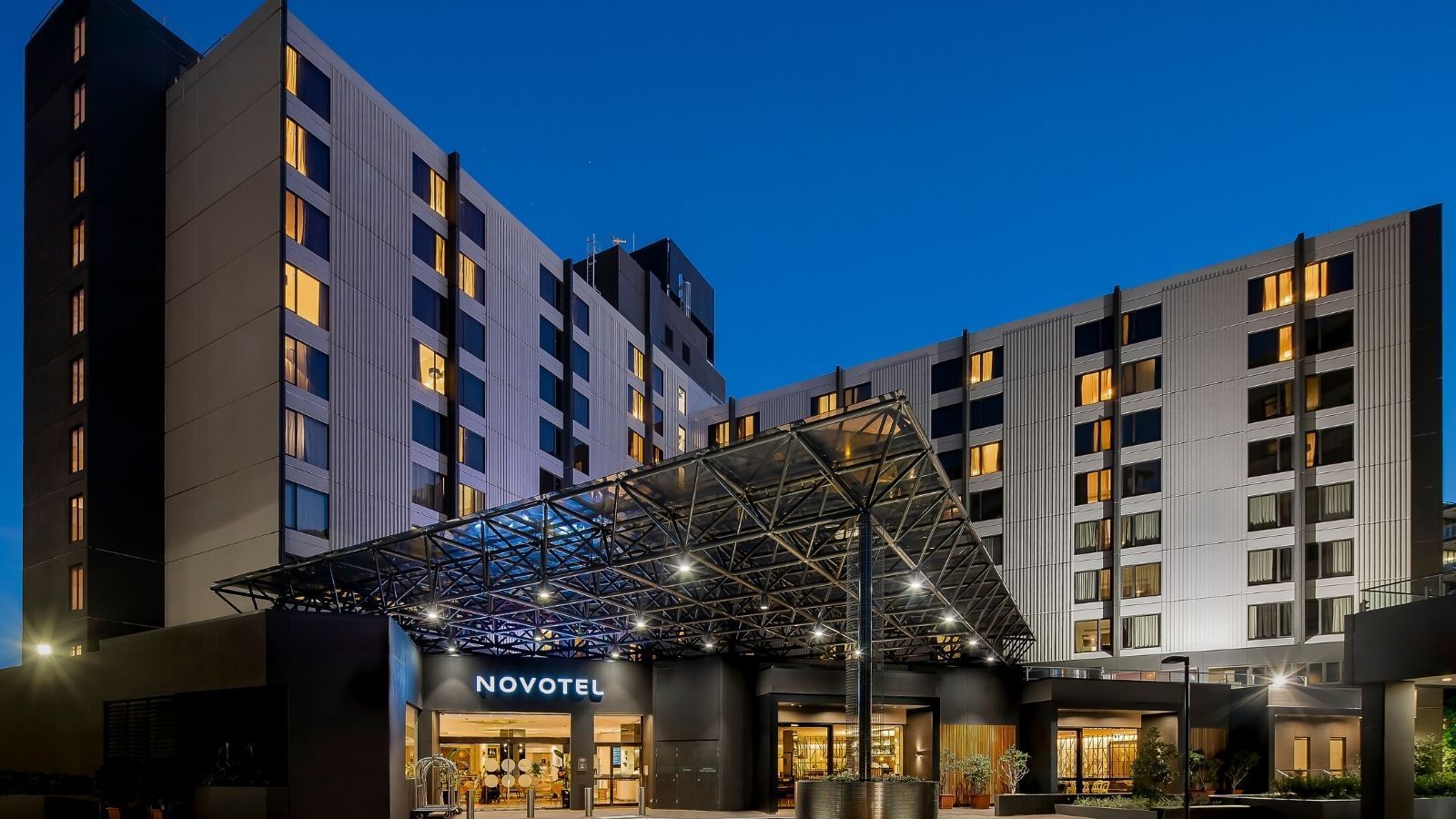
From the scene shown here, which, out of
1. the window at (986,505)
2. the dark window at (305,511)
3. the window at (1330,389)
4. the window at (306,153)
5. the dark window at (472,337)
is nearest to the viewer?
the dark window at (305,511)

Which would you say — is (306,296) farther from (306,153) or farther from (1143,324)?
(1143,324)

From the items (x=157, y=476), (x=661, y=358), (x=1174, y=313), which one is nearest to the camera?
(x=157, y=476)

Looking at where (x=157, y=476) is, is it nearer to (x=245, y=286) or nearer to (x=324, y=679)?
(x=245, y=286)

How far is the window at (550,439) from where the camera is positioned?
181ft

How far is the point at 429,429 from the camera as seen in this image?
46.3 metres

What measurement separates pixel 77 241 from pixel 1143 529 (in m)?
44.8

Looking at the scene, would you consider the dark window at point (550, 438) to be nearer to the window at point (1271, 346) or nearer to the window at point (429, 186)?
the window at point (429, 186)

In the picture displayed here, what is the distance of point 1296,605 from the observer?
50281 millimetres

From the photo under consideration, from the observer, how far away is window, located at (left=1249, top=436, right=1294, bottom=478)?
169 feet

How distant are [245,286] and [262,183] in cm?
338

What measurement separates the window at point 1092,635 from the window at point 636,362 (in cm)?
2588

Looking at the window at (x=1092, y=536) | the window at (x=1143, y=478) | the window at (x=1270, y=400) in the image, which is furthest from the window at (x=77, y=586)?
the window at (x=1270, y=400)

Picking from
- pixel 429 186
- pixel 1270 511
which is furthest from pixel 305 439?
pixel 1270 511

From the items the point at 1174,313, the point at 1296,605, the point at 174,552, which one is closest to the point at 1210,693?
the point at 1296,605
